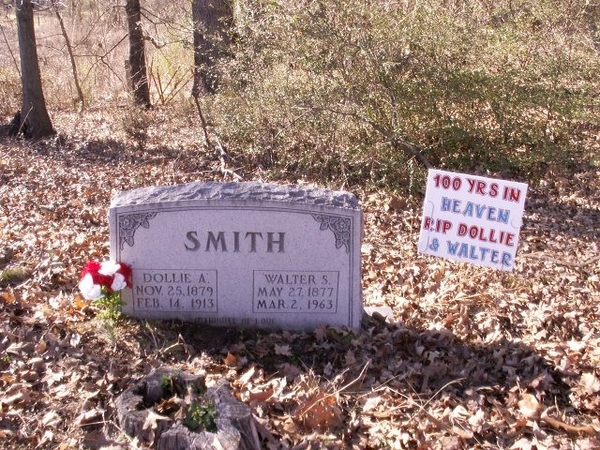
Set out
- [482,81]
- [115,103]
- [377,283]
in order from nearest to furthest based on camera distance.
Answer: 1. [377,283]
2. [482,81]
3. [115,103]

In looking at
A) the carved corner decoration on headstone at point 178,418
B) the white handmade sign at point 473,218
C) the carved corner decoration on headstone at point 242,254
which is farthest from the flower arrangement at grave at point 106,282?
the white handmade sign at point 473,218

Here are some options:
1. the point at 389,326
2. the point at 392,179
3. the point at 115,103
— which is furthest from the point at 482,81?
the point at 115,103

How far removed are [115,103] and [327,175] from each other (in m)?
6.61

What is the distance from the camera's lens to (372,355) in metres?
4.66

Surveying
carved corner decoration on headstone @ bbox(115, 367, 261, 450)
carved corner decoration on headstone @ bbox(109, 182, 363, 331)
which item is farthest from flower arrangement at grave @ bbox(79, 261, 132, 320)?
carved corner decoration on headstone @ bbox(115, 367, 261, 450)

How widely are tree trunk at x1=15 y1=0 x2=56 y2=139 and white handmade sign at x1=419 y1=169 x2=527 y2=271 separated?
838cm

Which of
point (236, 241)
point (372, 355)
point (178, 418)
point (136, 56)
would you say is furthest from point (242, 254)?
point (136, 56)

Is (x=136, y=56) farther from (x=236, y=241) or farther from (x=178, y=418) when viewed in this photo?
(x=178, y=418)

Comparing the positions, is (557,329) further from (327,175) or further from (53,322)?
(327,175)

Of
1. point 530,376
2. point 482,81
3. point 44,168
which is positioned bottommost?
point 530,376

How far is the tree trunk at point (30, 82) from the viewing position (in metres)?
11.0

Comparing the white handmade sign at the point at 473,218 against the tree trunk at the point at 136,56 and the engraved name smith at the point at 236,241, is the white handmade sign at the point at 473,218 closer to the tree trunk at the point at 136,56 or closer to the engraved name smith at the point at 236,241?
the engraved name smith at the point at 236,241

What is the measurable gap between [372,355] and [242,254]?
1.15 metres

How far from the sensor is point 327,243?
4.75 metres
